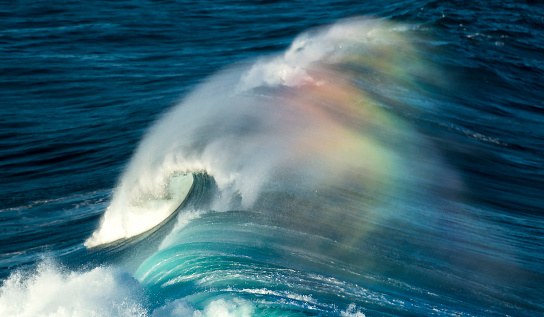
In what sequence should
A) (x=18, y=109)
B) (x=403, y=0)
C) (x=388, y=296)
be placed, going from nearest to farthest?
(x=388, y=296)
(x=18, y=109)
(x=403, y=0)

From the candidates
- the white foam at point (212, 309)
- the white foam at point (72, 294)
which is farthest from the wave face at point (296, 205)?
the white foam at point (72, 294)

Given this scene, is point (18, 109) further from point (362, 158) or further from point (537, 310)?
point (537, 310)

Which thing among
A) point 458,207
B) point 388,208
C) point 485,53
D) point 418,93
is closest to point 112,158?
point 388,208

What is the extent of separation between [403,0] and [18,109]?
1458 centimetres

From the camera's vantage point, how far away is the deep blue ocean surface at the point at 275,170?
25.3 ft

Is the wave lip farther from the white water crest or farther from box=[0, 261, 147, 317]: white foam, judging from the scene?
box=[0, 261, 147, 317]: white foam

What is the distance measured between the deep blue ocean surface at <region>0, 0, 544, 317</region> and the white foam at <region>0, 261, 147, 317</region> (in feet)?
0.08

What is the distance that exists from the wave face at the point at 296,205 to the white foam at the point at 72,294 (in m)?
0.29

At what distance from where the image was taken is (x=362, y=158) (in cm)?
1195

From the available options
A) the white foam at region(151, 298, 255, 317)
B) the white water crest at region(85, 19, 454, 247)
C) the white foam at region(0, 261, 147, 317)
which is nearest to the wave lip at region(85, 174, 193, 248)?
the white water crest at region(85, 19, 454, 247)

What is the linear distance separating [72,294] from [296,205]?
11.3 feet

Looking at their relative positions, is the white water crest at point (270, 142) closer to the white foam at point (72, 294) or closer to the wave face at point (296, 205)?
the wave face at point (296, 205)

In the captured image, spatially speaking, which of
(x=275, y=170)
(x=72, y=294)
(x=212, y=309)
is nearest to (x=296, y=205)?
(x=275, y=170)

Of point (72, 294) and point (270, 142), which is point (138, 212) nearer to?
point (270, 142)
